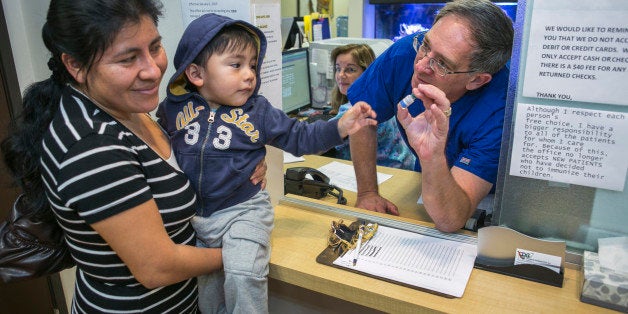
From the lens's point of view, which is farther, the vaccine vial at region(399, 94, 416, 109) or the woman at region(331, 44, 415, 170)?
the woman at region(331, 44, 415, 170)

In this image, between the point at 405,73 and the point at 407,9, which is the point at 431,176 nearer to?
the point at 405,73

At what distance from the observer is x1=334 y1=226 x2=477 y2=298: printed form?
1007mm

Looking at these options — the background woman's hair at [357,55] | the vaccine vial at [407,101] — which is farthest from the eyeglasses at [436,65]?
the background woman's hair at [357,55]

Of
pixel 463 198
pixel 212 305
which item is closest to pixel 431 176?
pixel 463 198

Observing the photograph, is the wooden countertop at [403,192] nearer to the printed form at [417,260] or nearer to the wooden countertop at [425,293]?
the printed form at [417,260]

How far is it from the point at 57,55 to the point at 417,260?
2.87 ft

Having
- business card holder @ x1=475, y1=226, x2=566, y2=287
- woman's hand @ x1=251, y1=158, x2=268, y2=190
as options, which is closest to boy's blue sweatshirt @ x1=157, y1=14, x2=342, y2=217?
woman's hand @ x1=251, y1=158, x2=268, y2=190

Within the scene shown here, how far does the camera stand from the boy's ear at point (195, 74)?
1.14 m

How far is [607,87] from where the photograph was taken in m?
0.90

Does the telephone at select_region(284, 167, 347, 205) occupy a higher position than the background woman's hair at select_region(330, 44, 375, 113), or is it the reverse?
the background woman's hair at select_region(330, 44, 375, 113)

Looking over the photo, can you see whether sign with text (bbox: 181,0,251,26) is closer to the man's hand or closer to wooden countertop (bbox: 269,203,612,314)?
wooden countertop (bbox: 269,203,612,314)

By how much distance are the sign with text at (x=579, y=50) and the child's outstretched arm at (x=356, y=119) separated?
358 millimetres

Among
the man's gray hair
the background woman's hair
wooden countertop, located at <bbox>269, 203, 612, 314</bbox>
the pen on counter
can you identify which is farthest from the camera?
the background woman's hair

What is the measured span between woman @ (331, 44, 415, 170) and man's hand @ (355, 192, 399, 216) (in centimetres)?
67
